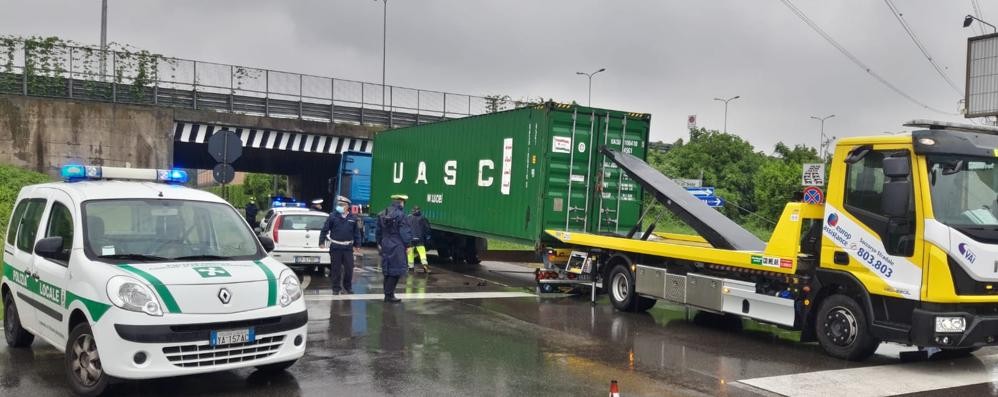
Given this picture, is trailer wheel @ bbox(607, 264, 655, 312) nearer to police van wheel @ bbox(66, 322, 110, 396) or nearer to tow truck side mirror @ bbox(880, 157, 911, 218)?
tow truck side mirror @ bbox(880, 157, 911, 218)

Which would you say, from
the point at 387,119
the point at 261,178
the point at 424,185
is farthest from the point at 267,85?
the point at 261,178

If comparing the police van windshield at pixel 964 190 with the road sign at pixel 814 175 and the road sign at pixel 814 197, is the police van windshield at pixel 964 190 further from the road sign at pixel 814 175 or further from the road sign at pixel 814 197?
the road sign at pixel 814 175

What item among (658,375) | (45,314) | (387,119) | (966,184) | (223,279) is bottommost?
(658,375)

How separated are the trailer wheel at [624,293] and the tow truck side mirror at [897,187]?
4.57 metres

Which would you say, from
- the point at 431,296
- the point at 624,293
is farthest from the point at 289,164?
the point at 624,293

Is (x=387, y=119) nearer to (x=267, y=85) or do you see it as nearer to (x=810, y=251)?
(x=267, y=85)

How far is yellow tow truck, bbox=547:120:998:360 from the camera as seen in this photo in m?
7.68

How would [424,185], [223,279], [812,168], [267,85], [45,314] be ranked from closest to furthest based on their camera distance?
[223,279] → [45,314] → [812,168] → [424,185] → [267,85]

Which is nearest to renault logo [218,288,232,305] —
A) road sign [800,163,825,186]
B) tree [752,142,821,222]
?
road sign [800,163,825,186]

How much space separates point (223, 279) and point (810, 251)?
20.9 feet

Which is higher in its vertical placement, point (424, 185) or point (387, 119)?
point (387, 119)

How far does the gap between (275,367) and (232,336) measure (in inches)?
34.3

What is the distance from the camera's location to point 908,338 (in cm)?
780

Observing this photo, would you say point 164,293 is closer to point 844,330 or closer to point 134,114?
point 844,330
